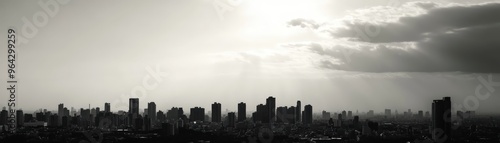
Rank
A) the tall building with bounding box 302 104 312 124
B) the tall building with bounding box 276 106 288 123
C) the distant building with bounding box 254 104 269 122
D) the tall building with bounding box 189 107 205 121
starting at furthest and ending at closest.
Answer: the tall building with bounding box 189 107 205 121
the tall building with bounding box 302 104 312 124
the tall building with bounding box 276 106 288 123
the distant building with bounding box 254 104 269 122

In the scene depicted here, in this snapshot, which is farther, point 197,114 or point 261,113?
point 197,114

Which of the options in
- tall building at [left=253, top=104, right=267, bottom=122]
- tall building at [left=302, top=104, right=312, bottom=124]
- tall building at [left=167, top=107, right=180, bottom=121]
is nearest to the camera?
tall building at [left=253, top=104, right=267, bottom=122]

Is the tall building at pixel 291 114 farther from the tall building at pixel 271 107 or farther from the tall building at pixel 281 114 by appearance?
the tall building at pixel 271 107

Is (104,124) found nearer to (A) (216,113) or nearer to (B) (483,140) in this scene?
(A) (216,113)

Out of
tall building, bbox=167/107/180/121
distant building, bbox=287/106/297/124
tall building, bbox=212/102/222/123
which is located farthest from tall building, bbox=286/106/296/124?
tall building, bbox=167/107/180/121

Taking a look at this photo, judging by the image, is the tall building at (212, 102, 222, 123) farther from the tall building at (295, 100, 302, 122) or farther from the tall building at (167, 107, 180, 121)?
the tall building at (295, 100, 302, 122)

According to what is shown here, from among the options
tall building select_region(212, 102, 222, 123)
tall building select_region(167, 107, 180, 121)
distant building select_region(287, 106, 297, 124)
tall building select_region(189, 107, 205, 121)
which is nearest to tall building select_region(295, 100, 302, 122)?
distant building select_region(287, 106, 297, 124)

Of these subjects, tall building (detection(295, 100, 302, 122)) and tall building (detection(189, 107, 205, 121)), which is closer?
tall building (detection(189, 107, 205, 121))

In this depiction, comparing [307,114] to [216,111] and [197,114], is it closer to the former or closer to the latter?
[216,111]

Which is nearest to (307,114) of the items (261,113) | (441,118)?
(261,113)

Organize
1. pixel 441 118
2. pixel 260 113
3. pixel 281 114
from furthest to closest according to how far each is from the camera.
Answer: pixel 281 114 < pixel 260 113 < pixel 441 118
